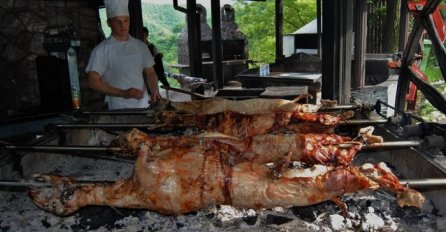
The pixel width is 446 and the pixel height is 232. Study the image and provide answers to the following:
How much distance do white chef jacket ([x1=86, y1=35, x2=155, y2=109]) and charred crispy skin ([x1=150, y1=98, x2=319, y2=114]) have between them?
33.9 inches

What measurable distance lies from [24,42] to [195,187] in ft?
22.8

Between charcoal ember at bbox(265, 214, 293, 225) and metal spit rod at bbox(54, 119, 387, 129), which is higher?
metal spit rod at bbox(54, 119, 387, 129)

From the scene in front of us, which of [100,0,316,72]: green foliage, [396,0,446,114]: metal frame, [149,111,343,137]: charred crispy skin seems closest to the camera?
[396,0,446,114]: metal frame

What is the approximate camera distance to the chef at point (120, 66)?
4.73 m

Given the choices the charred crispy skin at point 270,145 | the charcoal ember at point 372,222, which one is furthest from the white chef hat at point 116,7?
the charcoal ember at point 372,222

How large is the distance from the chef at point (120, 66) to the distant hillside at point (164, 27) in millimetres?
27417

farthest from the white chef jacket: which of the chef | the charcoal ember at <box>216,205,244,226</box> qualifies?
the charcoal ember at <box>216,205,244,226</box>

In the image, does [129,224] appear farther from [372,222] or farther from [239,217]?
[372,222]

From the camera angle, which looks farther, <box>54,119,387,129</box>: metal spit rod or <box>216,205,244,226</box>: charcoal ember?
<box>54,119,387,129</box>: metal spit rod

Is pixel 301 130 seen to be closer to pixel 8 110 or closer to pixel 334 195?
pixel 334 195

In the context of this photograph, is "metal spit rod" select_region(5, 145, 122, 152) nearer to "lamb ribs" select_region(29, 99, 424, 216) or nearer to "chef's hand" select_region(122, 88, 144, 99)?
"lamb ribs" select_region(29, 99, 424, 216)

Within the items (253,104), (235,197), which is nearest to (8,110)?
(253,104)

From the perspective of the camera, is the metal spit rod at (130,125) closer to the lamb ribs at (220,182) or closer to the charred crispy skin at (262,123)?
the charred crispy skin at (262,123)

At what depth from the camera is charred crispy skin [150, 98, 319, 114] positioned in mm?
4051
